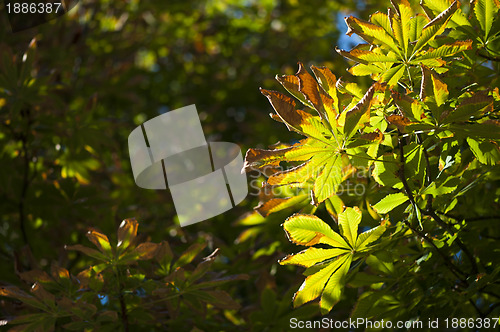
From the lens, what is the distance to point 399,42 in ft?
3.41

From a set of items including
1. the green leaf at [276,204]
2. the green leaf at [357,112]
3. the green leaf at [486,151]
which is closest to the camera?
the green leaf at [357,112]

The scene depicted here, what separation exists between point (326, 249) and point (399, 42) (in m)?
0.42

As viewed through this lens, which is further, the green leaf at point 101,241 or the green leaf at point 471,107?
the green leaf at point 101,241

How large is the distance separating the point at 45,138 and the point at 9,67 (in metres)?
0.34

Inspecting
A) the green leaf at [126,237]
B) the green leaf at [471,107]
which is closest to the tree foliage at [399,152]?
the green leaf at [471,107]

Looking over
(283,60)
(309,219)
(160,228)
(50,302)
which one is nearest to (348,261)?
(309,219)

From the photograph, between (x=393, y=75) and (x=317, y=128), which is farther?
(x=393, y=75)

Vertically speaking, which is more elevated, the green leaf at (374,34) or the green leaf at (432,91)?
the green leaf at (374,34)

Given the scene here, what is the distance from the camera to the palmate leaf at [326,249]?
1.04 metres

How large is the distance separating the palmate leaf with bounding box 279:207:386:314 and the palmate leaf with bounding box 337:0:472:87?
288mm

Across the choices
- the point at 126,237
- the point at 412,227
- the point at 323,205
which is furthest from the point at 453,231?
the point at 126,237

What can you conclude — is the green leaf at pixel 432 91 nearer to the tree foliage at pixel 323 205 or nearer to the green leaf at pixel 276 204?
the tree foliage at pixel 323 205

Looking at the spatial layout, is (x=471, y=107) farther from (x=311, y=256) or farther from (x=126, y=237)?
(x=126, y=237)

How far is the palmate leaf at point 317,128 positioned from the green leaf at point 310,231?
54mm
